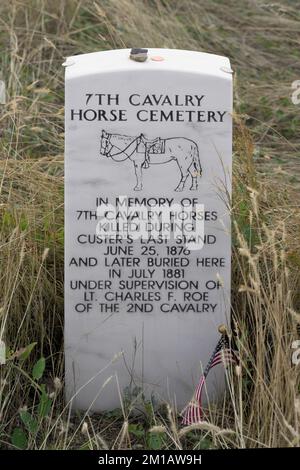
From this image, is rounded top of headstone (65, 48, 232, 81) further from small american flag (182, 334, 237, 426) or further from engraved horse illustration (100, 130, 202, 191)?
small american flag (182, 334, 237, 426)

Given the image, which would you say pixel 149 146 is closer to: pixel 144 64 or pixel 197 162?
pixel 197 162

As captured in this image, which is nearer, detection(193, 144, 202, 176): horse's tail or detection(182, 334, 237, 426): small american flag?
detection(182, 334, 237, 426): small american flag

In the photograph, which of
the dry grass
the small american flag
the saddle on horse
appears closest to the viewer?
the dry grass

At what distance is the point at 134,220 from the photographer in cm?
332

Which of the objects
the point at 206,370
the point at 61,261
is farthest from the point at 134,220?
the point at 206,370

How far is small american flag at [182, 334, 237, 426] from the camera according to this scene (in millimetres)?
3174

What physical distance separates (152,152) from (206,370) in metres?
0.81

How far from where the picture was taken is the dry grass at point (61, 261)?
298 centimetres

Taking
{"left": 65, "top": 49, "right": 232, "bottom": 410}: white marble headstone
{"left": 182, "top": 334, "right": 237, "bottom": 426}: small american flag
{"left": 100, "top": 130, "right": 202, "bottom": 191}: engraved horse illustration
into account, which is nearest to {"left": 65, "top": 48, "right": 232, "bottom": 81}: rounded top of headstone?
{"left": 65, "top": 49, "right": 232, "bottom": 410}: white marble headstone

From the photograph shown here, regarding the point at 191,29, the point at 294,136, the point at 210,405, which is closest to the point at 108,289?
the point at 210,405

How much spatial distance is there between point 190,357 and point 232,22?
362cm

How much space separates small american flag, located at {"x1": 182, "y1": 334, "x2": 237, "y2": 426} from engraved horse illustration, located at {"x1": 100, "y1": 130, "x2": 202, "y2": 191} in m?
0.60

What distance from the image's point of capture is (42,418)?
3.11 metres

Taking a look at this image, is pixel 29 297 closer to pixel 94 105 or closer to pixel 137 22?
pixel 94 105
